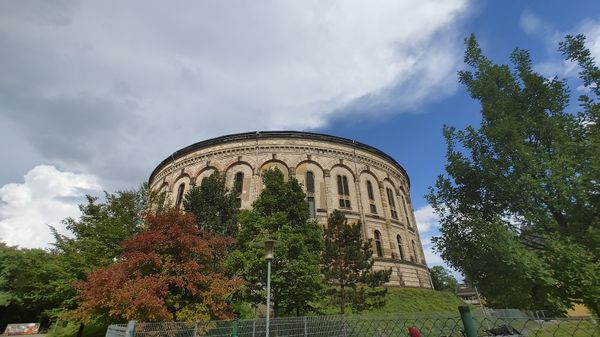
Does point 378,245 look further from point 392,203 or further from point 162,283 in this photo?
point 162,283

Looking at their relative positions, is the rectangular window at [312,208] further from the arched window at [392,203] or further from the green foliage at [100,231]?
the green foliage at [100,231]

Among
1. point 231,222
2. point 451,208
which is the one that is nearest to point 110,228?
point 231,222

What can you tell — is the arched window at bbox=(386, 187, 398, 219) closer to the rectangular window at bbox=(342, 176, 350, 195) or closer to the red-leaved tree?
the rectangular window at bbox=(342, 176, 350, 195)

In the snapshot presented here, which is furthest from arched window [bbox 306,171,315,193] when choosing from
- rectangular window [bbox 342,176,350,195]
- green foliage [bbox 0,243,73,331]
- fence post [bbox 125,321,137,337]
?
fence post [bbox 125,321,137,337]

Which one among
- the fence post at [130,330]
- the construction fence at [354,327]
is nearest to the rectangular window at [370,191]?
the construction fence at [354,327]

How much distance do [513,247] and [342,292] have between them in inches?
289

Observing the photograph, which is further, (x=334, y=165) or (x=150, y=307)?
(x=334, y=165)

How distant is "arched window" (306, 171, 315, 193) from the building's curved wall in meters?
0.24

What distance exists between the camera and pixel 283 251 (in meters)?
12.4

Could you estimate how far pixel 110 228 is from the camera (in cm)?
1697

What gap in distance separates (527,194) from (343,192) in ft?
61.7

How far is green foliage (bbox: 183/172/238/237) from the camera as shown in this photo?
16.1m

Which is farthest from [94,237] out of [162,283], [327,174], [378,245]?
[378,245]

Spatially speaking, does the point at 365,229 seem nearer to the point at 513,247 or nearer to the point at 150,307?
the point at 513,247
